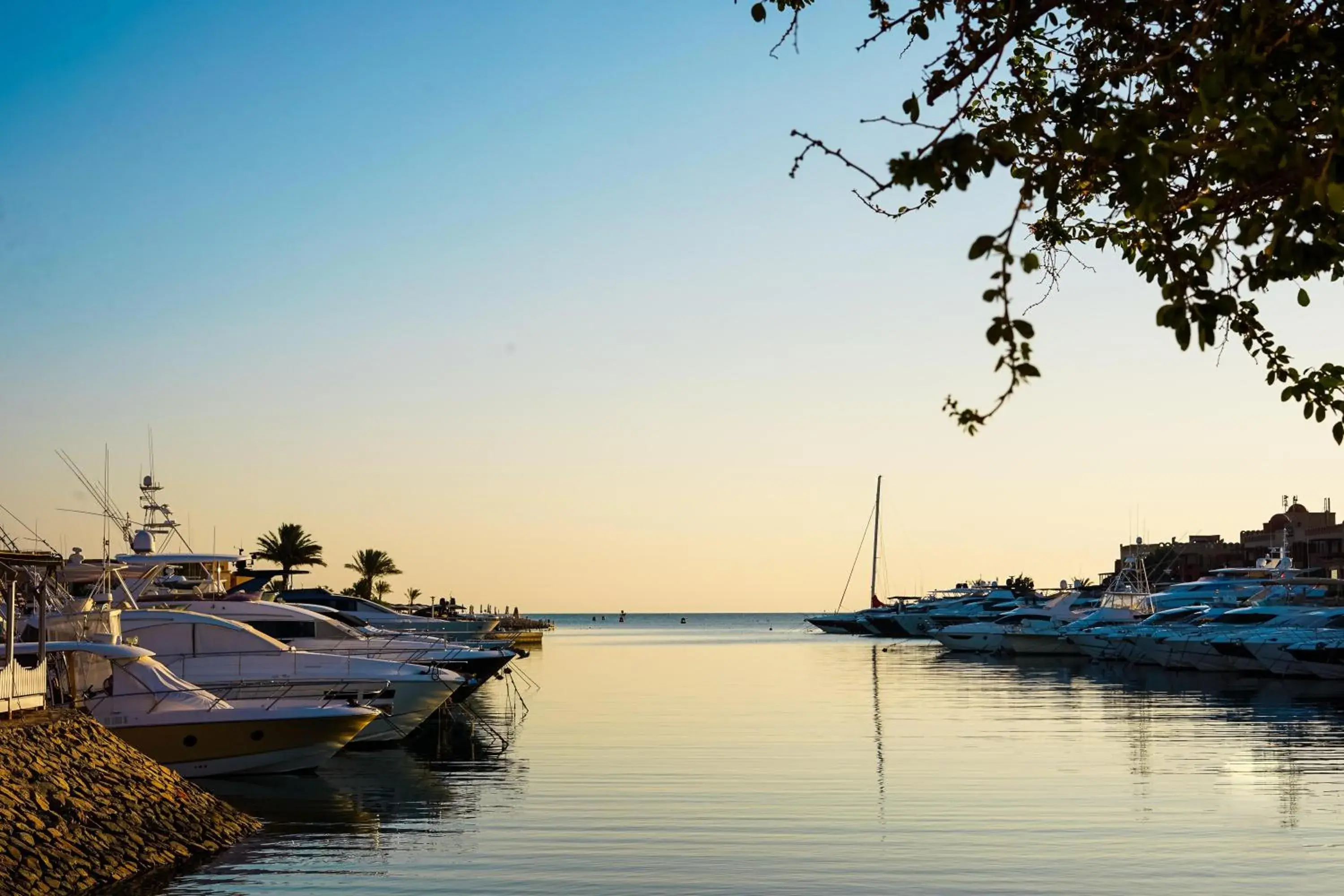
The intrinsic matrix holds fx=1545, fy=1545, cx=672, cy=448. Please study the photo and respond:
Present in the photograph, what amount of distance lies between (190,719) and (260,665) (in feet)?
17.8

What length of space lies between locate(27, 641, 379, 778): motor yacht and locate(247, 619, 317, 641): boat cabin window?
31.4 ft

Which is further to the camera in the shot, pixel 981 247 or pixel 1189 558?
pixel 1189 558

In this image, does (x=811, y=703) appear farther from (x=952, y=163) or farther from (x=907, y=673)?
(x=952, y=163)

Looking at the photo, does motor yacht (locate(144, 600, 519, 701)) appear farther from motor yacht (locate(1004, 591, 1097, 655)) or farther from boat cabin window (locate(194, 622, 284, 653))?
motor yacht (locate(1004, 591, 1097, 655))

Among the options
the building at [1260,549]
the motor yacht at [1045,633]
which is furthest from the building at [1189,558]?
the motor yacht at [1045,633]

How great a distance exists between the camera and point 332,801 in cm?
2469

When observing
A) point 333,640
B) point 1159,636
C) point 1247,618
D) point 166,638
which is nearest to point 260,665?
point 166,638

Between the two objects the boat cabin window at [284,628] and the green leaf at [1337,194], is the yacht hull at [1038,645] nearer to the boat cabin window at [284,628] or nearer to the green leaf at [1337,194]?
the boat cabin window at [284,628]

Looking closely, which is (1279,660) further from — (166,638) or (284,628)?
(166,638)

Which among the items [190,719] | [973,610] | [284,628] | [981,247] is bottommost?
[973,610]

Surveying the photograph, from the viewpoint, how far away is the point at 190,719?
25219 mm

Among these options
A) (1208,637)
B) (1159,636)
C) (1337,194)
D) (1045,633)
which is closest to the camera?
(1337,194)

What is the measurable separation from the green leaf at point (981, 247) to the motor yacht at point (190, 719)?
19974mm

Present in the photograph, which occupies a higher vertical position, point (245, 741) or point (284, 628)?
point (284, 628)
